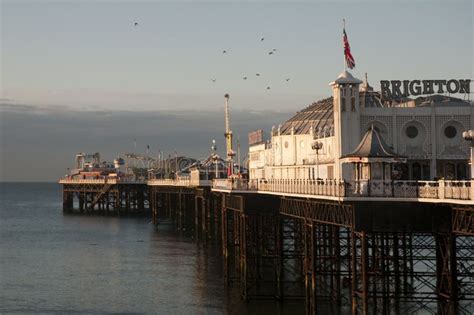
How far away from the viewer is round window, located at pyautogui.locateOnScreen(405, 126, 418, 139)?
5959 centimetres

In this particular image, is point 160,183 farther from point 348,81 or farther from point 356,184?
point 356,184

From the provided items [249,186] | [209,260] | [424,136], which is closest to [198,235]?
[209,260]

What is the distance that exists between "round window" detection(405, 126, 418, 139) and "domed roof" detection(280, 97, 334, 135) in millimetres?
16964

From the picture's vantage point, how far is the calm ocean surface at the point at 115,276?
5753 cm

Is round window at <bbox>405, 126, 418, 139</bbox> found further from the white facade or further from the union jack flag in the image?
the union jack flag

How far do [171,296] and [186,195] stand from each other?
249 feet

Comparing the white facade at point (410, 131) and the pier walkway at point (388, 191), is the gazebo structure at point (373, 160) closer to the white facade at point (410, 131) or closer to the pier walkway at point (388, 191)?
the pier walkway at point (388, 191)

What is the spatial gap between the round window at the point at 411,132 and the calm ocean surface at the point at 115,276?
14016mm

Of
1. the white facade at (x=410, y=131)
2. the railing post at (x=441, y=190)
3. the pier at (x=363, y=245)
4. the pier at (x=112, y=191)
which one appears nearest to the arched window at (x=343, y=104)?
the white facade at (x=410, y=131)

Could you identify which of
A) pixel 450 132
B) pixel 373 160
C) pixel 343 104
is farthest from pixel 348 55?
pixel 373 160

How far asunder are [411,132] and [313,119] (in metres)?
22.4

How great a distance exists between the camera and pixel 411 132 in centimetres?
5962

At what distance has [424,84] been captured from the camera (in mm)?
65875

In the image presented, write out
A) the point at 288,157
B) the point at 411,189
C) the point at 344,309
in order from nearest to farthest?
the point at 411,189 → the point at 344,309 → the point at 288,157
